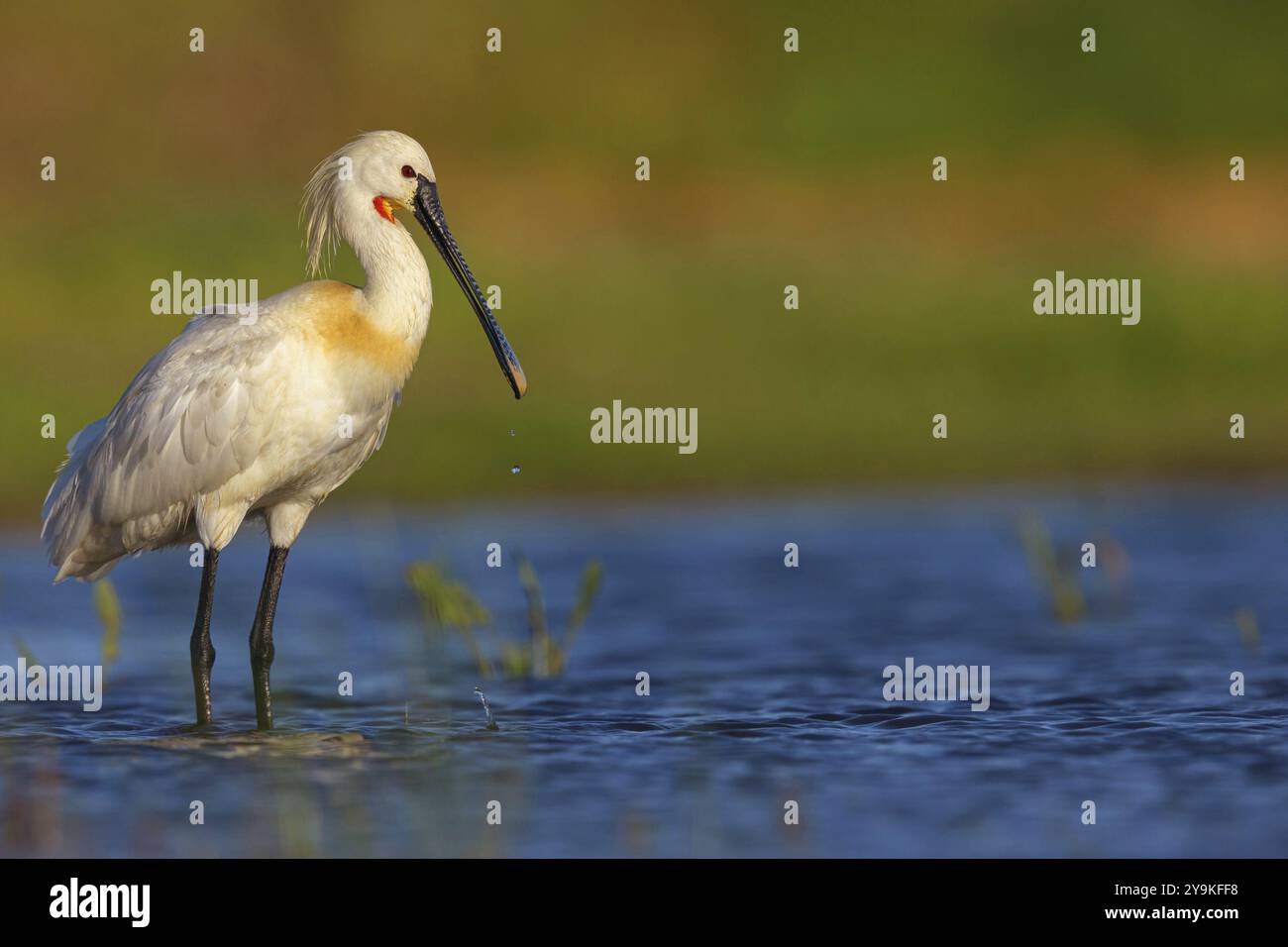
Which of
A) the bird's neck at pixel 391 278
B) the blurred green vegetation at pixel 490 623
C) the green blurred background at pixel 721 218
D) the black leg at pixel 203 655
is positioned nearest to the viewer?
the bird's neck at pixel 391 278

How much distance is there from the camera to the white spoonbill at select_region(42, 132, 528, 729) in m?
9.42

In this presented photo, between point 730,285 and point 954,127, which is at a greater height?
point 954,127

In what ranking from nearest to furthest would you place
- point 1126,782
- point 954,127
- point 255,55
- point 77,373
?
point 1126,782, point 77,373, point 954,127, point 255,55

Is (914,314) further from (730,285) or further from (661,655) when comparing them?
(661,655)

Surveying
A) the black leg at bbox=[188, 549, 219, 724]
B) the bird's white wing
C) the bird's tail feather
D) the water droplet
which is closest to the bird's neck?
the bird's white wing

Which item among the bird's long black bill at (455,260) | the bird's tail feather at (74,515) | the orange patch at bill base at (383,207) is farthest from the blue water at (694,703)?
the orange patch at bill base at (383,207)

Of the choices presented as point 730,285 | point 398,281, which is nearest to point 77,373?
point 730,285

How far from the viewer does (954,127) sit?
1173 inches

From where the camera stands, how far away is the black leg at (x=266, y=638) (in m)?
10.1

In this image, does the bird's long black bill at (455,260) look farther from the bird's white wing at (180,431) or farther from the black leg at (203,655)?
the black leg at (203,655)

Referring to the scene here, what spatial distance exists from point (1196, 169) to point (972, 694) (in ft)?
59.1

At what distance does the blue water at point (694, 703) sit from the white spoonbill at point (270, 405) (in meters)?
0.92

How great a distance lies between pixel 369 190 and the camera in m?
9.77
